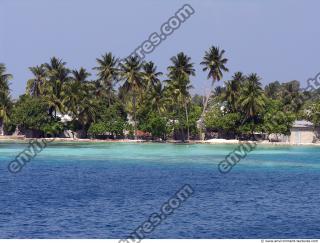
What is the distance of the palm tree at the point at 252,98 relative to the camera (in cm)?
8438

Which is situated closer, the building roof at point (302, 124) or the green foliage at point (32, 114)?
the building roof at point (302, 124)

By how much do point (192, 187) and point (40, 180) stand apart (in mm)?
10098

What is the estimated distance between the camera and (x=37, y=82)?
94.6 m

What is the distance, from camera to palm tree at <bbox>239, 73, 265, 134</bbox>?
277ft

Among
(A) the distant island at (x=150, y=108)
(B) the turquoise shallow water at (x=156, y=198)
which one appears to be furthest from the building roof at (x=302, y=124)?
(B) the turquoise shallow water at (x=156, y=198)

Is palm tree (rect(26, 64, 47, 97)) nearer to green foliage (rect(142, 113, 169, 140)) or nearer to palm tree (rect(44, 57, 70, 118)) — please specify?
palm tree (rect(44, 57, 70, 118))

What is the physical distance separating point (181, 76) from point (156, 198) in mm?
56520

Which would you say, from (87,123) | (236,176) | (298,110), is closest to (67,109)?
(87,123)

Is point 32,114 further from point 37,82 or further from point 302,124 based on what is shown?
point 302,124

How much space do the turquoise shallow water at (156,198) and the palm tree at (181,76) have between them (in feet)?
96.4

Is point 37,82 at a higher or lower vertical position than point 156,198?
higher

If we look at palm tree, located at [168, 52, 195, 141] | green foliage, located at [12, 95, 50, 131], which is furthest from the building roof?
green foliage, located at [12, 95, 50, 131]

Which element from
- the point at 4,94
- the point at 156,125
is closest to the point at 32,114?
the point at 4,94

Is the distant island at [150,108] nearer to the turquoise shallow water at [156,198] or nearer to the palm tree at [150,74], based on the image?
the palm tree at [150,74]
